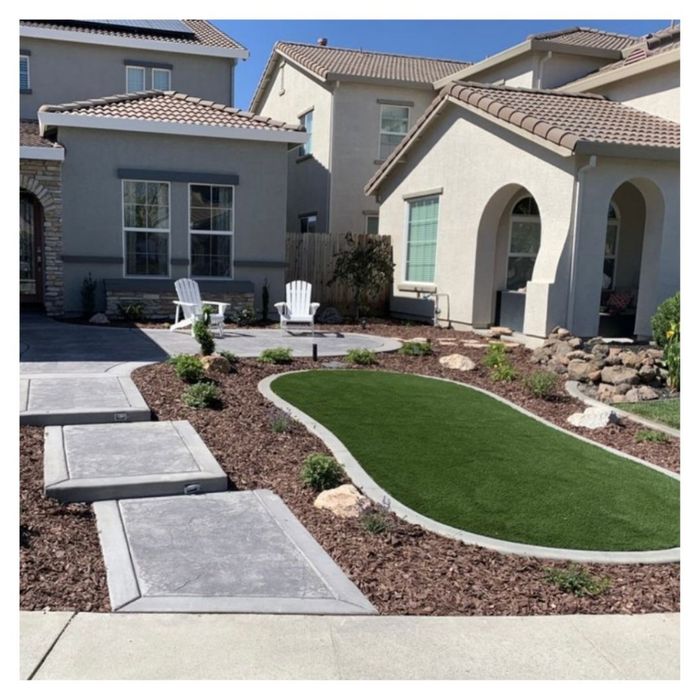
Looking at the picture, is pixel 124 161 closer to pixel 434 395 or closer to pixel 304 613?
pixel 434 395

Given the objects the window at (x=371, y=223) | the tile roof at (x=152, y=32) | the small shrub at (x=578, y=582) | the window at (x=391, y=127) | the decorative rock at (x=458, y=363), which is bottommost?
the small shrub at (x=578, y=582)

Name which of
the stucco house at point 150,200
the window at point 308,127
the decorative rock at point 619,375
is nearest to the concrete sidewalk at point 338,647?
the decorative rock at point 619,375

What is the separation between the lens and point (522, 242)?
1514 centimetres

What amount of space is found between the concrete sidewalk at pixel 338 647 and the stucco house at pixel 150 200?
41.7 feet

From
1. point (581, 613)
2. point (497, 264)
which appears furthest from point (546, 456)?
point (497, 264)

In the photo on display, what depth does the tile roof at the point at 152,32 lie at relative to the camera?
19406 mm

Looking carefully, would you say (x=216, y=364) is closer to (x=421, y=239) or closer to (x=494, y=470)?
(x=494, y=470)

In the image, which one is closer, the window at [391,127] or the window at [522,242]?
the window at [522,242]

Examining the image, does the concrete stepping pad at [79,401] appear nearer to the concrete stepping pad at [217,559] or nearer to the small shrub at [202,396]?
the small shrub at [202,396]

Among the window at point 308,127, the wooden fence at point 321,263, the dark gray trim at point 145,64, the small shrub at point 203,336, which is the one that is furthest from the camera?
the window at point 308,127

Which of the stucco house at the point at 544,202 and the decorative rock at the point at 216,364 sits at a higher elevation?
the stucco house at the point at 544,202

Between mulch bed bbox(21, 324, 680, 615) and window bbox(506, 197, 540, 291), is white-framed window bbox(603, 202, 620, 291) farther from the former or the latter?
mulch bed bbox(21, 324, 680, 615)

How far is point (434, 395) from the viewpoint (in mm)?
8945
